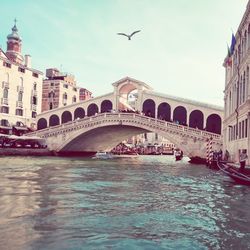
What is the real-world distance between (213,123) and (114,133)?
1068 cm

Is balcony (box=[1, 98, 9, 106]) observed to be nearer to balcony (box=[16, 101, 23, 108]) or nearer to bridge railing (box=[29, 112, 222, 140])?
balcony (box=[16, 101, 23, 108])

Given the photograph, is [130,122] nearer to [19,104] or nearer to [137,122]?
[137,122]

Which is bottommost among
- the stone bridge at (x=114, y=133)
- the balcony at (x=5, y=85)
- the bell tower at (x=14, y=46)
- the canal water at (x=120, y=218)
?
the canal water at (x=120, y=218)

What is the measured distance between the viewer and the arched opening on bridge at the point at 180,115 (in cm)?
3794

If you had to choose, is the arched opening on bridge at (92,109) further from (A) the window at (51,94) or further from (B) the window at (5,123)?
(A) the window at (51,94)

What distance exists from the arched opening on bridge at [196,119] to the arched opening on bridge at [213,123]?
0.94 meters

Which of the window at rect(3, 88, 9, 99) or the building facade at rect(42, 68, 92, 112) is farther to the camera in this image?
the building facade at rect(42, 68, 92, 112)

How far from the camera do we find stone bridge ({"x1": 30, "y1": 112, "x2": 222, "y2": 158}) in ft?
101

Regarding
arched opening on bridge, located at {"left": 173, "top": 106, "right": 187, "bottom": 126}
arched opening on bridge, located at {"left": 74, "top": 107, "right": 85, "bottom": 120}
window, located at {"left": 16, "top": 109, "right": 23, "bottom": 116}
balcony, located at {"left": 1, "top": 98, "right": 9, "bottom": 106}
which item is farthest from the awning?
arched opening on bridge, located at {"left": 173, "top": 106, "right": 187, "bottom": 126}

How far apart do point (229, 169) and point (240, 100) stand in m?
6.76

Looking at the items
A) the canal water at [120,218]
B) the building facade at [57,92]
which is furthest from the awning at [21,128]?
the canal water at [120,218]

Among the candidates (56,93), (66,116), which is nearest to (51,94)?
(56,93)

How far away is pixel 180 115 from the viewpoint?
38531 mm

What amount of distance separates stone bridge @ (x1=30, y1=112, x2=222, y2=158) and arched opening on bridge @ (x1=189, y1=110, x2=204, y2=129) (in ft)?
14.2
